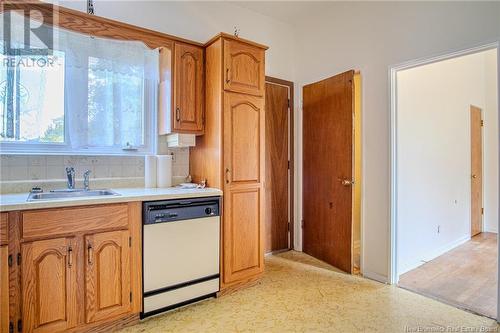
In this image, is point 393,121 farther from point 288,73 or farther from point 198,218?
point 198,218

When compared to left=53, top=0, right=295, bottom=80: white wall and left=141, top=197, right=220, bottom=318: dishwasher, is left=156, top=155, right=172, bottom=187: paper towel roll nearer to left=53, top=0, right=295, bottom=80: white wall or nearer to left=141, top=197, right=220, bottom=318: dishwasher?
left=141, top=197, right=220, bottom=318: dishwasher

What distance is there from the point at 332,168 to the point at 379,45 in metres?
1.29

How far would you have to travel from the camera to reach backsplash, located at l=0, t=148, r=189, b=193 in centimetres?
210

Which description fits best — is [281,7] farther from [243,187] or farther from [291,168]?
[243,187]

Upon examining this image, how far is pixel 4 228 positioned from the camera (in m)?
1.60

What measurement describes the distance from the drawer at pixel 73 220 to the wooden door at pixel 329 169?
2095 mm

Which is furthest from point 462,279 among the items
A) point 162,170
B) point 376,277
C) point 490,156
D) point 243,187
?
point 162,170

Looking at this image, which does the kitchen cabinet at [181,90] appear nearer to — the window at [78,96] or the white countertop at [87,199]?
the window at [78,96]

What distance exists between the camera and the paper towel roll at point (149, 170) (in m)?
2.59

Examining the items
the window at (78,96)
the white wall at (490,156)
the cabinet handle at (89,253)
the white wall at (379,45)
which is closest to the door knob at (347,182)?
the white wall at (379,45)

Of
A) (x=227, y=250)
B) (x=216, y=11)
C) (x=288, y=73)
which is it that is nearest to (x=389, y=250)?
(x=227, y=250)

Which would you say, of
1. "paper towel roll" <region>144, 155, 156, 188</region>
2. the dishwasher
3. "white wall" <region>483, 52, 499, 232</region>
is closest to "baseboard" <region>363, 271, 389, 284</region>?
the dishwasher

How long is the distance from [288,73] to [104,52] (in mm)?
2148

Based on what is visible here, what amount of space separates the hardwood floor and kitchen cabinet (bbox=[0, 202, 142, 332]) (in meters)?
2.43
